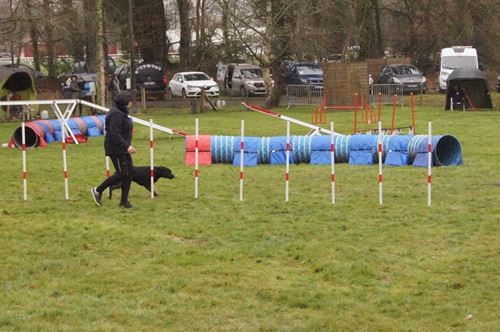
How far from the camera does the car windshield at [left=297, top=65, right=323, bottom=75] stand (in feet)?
152

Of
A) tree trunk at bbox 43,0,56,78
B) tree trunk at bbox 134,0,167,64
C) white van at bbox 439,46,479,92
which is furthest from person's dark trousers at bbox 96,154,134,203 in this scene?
tree trunk at bbox 134,0,167,64

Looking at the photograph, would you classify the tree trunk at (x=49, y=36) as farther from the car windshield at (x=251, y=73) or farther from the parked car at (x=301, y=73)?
the parked car at (x=301, y=73)

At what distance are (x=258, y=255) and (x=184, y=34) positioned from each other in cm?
4322

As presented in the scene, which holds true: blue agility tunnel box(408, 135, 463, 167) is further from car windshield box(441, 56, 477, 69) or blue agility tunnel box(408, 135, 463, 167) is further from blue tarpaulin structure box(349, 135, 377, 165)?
car windshield box(441, 56, 477, 69)

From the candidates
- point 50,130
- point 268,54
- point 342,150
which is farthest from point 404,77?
point 342,150

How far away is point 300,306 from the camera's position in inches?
328

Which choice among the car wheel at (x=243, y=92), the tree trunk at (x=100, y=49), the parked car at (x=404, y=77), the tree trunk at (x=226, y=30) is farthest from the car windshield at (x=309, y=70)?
the tree trunk at (x=100, y=49)

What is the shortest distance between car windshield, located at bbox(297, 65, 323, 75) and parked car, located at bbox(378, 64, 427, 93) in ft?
10.1

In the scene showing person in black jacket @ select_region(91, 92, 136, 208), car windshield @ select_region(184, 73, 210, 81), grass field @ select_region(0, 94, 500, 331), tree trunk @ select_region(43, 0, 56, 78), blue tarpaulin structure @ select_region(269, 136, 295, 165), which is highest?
tree trunk @ select_region(43, 0, 56, 78)

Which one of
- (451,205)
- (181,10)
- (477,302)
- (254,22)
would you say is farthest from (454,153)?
(181,10)

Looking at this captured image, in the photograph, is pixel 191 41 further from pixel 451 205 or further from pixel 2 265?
pixel 2 265

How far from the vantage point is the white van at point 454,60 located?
45094 mm

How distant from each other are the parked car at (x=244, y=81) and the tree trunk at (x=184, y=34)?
3936 millimetres

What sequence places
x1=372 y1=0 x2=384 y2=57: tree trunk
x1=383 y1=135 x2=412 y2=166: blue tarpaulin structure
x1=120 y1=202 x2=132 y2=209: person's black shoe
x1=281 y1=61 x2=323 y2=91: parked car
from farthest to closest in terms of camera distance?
x1=372 y1=0 x2=384 y2=57: tree trunk < x1=281 y1=61 x2=323 y2=91: parked car < x1=383 y1=135 x2=412 y2=166: blue tarpaulin structure < x1=120 y1=202 x2=132 y2=209: person's black shoe
